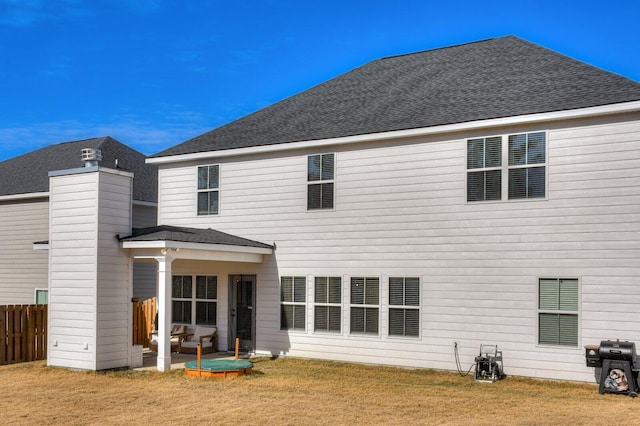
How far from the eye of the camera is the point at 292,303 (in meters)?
16.9

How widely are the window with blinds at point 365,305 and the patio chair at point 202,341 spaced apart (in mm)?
4118

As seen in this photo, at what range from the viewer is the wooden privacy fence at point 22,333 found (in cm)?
1562

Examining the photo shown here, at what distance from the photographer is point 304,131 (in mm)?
17125

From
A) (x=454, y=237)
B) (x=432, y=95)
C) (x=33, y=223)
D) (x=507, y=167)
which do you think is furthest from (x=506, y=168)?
(x=33, y=223)

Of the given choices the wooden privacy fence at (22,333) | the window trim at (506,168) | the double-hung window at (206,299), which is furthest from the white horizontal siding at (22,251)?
the window trim at (506,168)

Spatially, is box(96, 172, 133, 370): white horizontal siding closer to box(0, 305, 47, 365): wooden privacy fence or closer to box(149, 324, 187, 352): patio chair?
box(0, 305, 47, 365): wooden privacy fence

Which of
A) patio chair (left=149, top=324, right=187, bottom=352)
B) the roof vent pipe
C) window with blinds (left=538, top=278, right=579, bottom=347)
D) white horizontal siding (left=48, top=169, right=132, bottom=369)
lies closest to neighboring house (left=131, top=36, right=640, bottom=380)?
window with blinds (left=538, top=278, right=579, bottom=347)

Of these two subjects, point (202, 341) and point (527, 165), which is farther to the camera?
point (202, 341)

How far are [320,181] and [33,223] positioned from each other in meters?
11.9

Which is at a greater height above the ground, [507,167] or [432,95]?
[432,95]

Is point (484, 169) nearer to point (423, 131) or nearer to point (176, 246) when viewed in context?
point (423, 131)

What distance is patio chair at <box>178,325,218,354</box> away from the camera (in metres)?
17.6

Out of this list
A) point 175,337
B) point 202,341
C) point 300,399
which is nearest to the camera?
point 300,399

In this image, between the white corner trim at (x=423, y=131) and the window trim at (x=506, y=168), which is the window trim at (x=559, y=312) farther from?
the white corner trim at (x=423, y=131)
